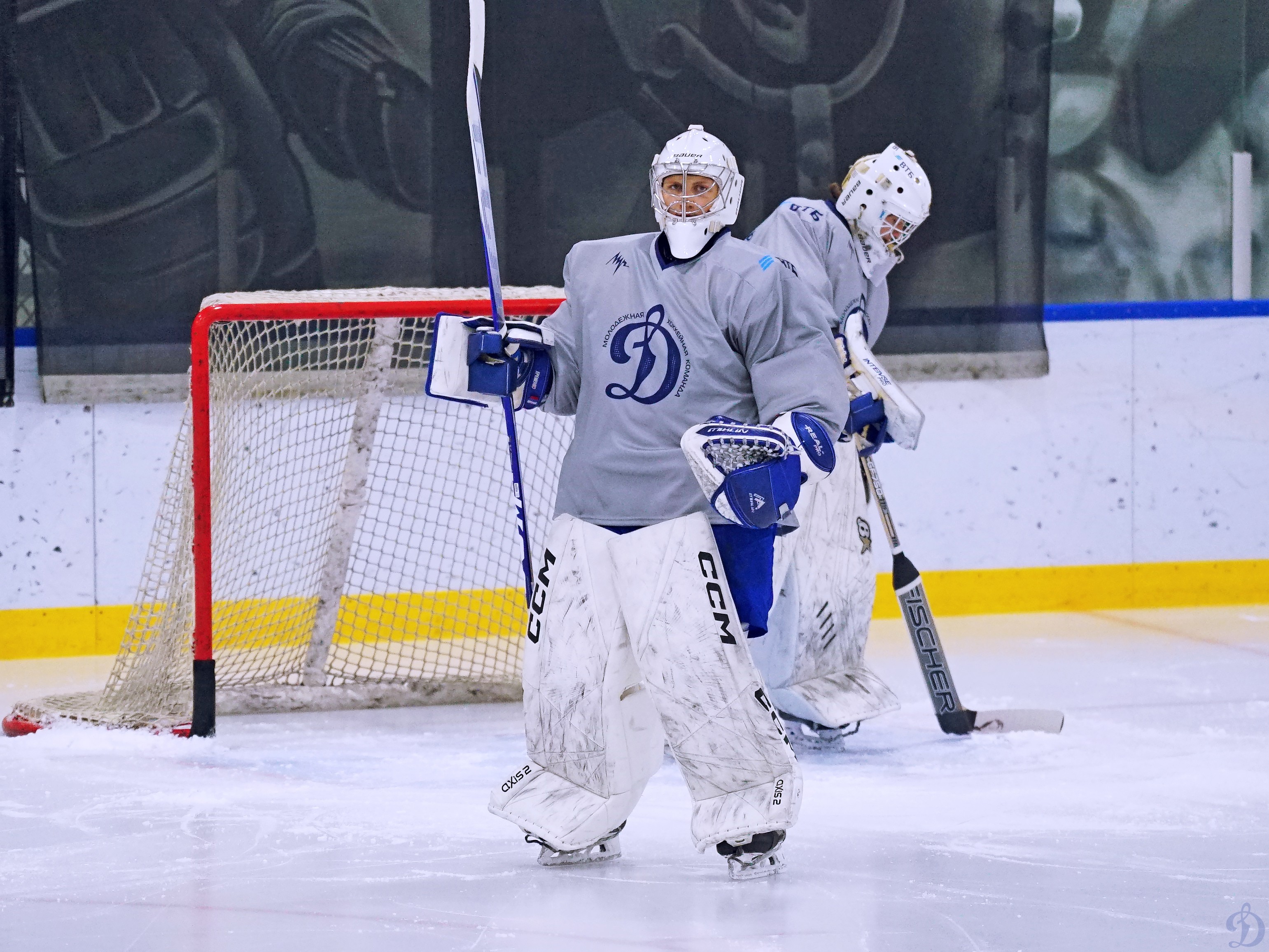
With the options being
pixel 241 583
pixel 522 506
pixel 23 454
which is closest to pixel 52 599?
pixel 23 454

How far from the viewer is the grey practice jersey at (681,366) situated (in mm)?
2561

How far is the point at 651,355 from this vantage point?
102 inches

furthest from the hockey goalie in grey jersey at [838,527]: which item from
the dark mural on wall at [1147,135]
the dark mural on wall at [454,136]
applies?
the dark mural on wall at [1147,135]

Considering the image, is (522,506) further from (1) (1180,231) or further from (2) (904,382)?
(1) (1180,231)

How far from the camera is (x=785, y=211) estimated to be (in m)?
3.60

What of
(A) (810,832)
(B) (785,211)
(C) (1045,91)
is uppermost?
(C) (1045,91)

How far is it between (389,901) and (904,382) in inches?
133

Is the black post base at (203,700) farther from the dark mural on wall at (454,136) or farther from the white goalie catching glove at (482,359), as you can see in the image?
the dark mural on wall at (454,136)

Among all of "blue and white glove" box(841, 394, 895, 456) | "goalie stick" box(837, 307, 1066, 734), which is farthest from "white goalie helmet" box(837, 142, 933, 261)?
"blue and white glove" box(841, 394, 895, 456)

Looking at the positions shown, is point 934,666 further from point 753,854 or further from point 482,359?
point 482,359

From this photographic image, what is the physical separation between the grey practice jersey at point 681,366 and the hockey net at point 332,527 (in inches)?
54.6

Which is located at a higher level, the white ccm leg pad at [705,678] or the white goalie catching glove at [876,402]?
the white goalie catching glove at [876,402]

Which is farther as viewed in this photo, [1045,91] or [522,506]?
[1045,91]

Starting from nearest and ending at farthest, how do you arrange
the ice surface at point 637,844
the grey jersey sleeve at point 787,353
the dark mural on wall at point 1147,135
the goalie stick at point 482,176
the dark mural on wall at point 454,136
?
1. the ice surface at point 637,844
2. the grey jersey sleeve at point 787,353
3. the goalie stick at point 482,176
4. the dark mural on wall at point 454,136
5. the dark mural on wall at point 1147,135
